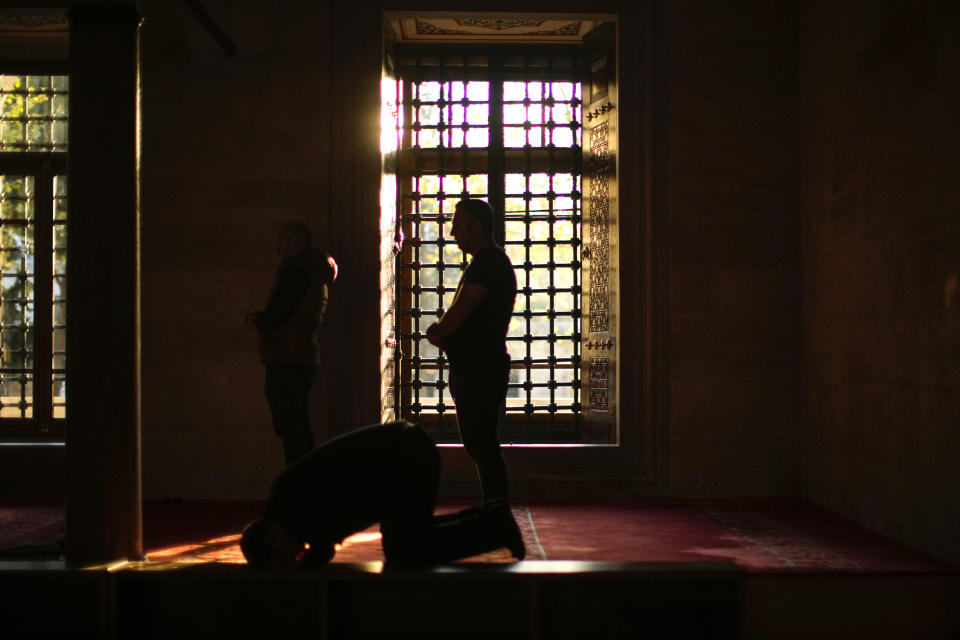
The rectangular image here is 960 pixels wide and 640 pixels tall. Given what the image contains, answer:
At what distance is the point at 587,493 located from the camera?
23.7 feet

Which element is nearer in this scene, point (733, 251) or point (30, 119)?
point (733, 251)

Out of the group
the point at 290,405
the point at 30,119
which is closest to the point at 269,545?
the point at 290,405

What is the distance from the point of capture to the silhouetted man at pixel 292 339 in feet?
18.5

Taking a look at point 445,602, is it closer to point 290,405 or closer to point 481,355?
point 481,355

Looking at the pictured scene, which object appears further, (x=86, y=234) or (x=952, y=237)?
(x=952, y=237)

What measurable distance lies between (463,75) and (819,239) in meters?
3.70

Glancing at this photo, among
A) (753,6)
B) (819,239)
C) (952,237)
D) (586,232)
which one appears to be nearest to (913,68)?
(952,237)

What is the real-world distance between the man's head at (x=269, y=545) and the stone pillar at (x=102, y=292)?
2.90ft

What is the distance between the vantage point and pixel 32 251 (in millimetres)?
8758

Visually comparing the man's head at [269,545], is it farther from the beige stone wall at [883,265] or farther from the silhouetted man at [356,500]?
the beige stone wall at [883,265]

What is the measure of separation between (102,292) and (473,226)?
5.91 ft

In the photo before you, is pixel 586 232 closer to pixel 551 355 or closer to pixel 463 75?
pixel 551 355

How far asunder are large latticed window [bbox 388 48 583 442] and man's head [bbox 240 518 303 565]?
4790 mm

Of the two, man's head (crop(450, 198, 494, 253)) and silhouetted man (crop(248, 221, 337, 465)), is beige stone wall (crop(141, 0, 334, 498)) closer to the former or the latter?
silhouetted man (crop(248, 221, 337, 465))
